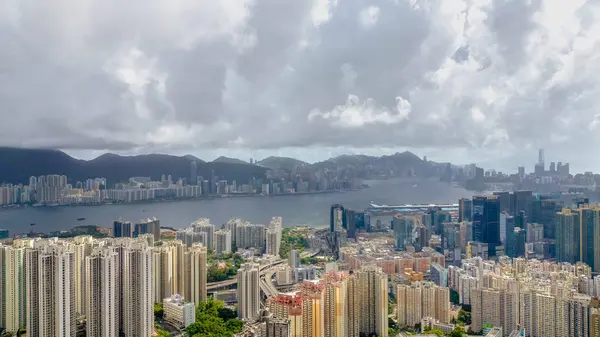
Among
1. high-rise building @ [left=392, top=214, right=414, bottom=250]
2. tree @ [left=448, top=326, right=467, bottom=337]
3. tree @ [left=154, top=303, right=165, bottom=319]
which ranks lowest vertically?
tree @ [left=448, top=326, right=467, bottom=337]

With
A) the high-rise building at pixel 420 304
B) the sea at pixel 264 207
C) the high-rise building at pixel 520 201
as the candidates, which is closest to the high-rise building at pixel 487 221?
the high-rise building at pixel 520 201

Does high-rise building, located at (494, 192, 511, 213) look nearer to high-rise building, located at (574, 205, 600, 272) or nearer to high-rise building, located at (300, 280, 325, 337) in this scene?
high-rise building, located at (574, 205, 600, 272)

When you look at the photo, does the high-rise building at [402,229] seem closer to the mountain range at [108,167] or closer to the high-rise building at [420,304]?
the high-rise building at [420,304]

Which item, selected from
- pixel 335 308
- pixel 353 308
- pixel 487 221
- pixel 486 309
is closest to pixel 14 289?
pixel 335 308

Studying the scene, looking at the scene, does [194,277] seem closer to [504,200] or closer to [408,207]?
[408,207]

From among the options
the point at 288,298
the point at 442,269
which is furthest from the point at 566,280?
the point at 288,298

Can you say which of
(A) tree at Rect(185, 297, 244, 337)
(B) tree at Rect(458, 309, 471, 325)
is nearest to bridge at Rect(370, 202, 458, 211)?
(B) tree at Rect(458, 309, 471, 325)

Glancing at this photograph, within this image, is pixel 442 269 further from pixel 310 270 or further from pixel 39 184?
pixel 39 184
